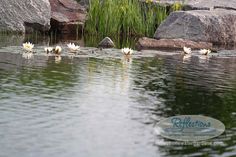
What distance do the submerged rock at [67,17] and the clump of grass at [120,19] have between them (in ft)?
2.47

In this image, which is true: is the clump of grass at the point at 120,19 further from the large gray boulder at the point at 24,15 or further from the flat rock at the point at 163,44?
the flat rock at the point at 163,44

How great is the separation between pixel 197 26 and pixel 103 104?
41.5 feet

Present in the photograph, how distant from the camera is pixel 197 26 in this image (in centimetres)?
1873

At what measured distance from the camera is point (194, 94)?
7.56m

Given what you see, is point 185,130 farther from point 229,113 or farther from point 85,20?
point 85,20

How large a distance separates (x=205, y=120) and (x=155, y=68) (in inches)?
176

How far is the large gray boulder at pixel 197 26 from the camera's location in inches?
731

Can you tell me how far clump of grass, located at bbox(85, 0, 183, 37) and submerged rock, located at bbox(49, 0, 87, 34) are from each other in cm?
75

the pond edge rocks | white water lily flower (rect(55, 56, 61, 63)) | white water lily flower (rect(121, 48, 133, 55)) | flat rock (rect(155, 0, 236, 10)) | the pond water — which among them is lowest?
the pond water

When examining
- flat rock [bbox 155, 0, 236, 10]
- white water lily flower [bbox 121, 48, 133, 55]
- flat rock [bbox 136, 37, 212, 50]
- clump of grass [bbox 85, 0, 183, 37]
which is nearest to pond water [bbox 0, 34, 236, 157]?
white water lily flower [bbox 121, 48, 133, 55]

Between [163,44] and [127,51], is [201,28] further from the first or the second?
[127,51]

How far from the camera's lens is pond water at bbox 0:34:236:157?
4855 millimetres

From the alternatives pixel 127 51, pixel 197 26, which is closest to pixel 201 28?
pixel 197 26

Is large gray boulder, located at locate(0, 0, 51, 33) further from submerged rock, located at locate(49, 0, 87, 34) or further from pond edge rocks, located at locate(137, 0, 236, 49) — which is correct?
pond edge rocks, located at locate(137, 0, 236, 49)
